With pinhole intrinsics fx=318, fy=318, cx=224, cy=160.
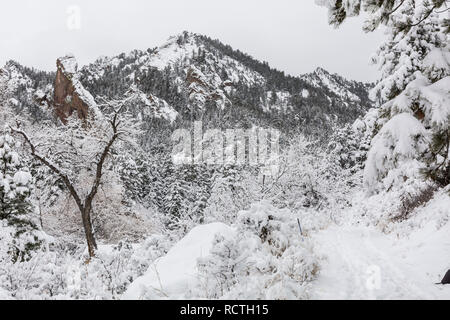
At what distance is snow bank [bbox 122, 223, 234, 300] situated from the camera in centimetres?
503

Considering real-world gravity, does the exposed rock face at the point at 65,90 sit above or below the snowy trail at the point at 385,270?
above

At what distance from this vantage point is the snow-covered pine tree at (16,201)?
499 inches

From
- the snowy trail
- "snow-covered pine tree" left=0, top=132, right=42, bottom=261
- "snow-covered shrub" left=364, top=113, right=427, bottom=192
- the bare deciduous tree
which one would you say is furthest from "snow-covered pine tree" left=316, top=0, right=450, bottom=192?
"snow-covered pine tree" left=0, top=132, right=42, bottom=261

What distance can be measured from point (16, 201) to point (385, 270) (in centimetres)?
1351

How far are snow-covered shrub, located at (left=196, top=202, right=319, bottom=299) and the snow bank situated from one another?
0.39 meters

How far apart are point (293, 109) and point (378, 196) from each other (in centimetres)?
16514

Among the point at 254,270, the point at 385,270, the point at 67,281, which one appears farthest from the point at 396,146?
the point at 67,281

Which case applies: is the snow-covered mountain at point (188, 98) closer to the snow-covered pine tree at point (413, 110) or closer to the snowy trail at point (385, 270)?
the snowy trail at point (385, 270)

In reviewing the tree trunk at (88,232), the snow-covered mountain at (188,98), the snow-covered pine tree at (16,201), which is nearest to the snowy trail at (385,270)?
the tree trunk at (88,232)

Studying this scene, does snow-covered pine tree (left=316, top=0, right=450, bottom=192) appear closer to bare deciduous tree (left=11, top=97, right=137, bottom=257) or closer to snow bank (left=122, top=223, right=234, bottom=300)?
snow bank (left=122, top=223, right=234, bottom=300)

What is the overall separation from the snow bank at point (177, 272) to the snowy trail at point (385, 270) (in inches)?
85.6
